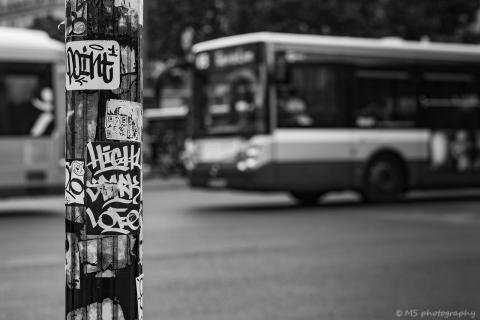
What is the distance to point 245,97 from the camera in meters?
15.4

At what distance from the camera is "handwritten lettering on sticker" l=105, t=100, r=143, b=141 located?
2.81 meters

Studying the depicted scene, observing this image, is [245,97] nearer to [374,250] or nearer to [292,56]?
[292,56]

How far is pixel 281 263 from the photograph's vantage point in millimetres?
8773

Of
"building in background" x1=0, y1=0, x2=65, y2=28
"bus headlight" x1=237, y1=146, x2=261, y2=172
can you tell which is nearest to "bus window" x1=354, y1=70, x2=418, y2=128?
"bus headlight" x1=237, y1=146, x2=261, y2=172

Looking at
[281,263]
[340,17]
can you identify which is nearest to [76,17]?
[281,263]

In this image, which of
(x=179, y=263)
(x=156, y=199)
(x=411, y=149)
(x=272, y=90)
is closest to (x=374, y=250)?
(x=179, y=263)

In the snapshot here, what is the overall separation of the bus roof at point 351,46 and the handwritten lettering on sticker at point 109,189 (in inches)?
494

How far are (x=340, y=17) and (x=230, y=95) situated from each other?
1718 cm

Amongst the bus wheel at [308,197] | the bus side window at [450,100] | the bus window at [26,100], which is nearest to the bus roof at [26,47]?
the bus window at [26,100]

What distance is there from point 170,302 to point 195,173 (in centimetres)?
907

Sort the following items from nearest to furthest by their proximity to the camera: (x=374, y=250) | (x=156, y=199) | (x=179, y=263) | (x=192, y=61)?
(x=179, y=263) → (x=374, y=250) → (x=192, y=61) → (x=156, y=199)

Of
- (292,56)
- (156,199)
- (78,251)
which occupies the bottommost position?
(156,199)

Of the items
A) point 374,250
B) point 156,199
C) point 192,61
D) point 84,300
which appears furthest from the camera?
point 156,199

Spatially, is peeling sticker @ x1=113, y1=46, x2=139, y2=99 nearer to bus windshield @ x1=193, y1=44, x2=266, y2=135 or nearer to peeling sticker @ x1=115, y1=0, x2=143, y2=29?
peeling sticker @ x1=115, y1=0, x2=143, y2=29
